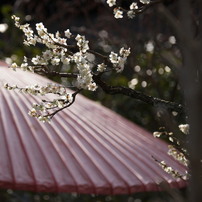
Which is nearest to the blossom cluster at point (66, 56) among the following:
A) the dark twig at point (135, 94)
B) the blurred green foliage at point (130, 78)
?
the dark twig at point (135, 94)

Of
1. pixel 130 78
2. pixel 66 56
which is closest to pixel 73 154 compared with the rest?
pixel 66 56

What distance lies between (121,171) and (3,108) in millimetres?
754

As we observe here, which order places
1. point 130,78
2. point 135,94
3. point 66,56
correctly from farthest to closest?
point 130,78 → point 66,56 → point 135,94

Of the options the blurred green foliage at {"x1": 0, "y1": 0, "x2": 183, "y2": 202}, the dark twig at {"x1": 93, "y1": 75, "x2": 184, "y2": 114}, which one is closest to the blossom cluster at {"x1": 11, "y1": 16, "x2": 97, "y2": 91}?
the dark twig at {"x1": 93, "y1": 75, "x2": 184, "y2": 114}

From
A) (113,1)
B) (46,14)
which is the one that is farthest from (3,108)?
(46,14)

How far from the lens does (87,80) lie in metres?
1.63

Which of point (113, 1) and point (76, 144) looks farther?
point (76, 144)

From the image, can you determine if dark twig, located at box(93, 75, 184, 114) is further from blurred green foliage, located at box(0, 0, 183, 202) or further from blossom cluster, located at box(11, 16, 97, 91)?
blurred green foliage, located at box(0, 0, 183, 202)

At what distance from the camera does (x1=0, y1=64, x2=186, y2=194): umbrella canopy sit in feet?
8.96

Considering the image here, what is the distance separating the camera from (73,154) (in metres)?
3.00

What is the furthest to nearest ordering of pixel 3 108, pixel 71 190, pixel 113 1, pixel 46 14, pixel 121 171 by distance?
pixel 46 14, pixel 3 108, pixel 121 171, pixel 71 190, pixel 113 1

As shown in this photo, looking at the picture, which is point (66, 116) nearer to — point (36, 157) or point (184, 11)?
point (36, 157)

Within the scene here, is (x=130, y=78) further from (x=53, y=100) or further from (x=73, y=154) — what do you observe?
(x=53, y=100)

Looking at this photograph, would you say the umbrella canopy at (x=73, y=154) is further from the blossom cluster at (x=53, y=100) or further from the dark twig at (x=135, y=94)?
the dark twig at (x=135, y=94)
